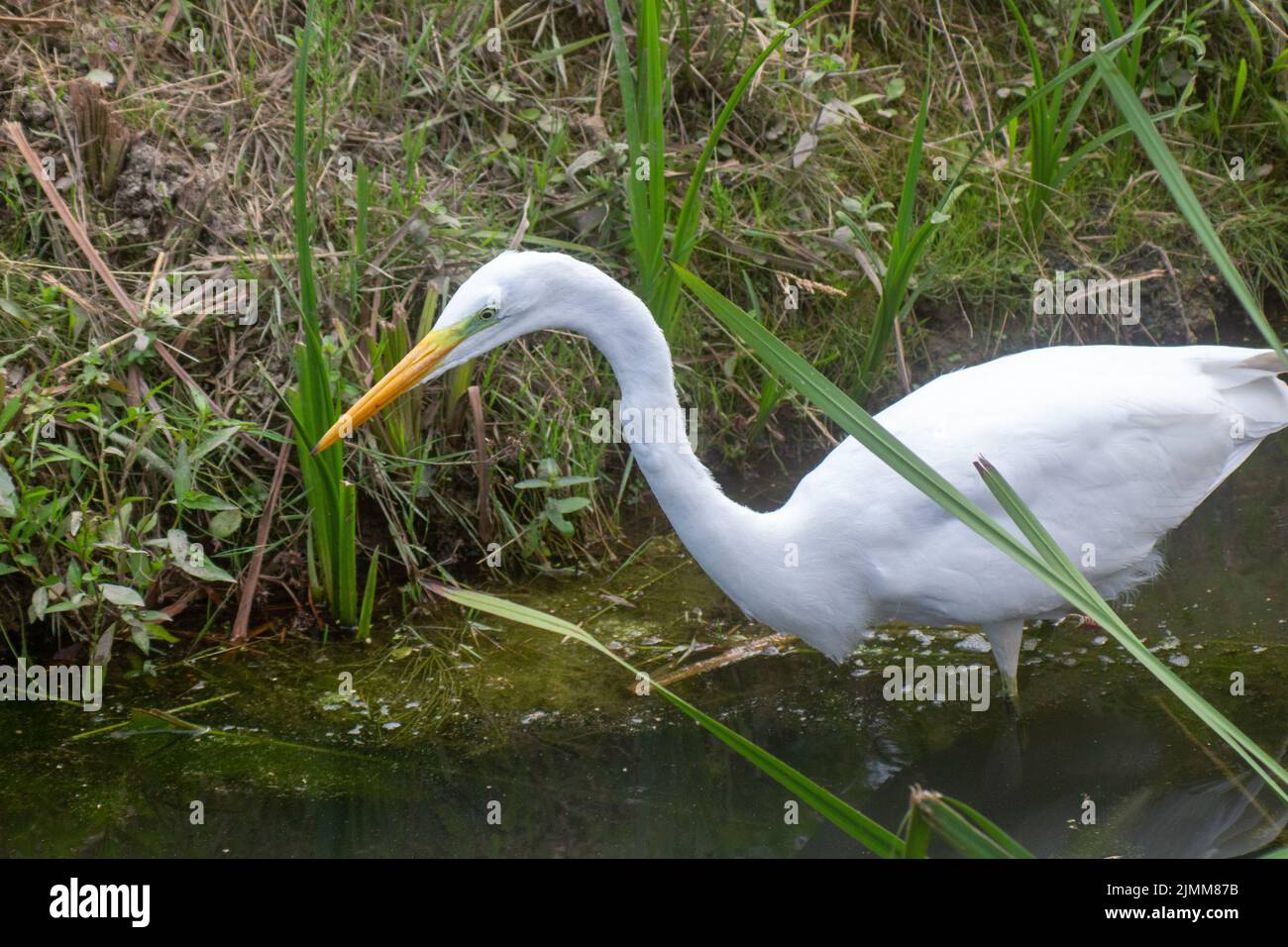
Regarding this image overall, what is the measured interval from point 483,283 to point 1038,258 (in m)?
3.27

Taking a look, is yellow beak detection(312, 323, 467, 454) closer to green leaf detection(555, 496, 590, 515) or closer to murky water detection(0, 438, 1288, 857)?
murky water detection(0, 438, 1288, 857)

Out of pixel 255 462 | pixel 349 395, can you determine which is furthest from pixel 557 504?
pixel 255 462

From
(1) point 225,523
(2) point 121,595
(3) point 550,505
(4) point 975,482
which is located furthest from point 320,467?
(4) point 975,482

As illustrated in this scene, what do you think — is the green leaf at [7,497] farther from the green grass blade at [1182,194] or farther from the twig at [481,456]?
the green grass blade at [1182,194]

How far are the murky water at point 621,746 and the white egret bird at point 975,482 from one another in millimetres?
317

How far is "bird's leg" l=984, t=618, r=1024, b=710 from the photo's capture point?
3789mm

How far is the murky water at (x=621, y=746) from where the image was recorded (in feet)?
11.2

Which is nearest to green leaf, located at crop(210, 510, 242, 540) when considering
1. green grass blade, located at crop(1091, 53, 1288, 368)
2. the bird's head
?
the bird's head

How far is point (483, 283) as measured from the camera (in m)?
3.12

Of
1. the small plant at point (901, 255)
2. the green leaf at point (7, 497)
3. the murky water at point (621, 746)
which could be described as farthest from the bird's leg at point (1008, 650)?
the green leaf at point (7, 497)

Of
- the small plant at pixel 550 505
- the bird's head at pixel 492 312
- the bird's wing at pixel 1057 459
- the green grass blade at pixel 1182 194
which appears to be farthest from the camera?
the small plant at pixel 550 505

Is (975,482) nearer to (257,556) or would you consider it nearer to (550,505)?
(550,505)

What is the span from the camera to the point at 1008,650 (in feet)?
12.6

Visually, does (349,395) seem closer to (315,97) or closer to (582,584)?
(582,584)
